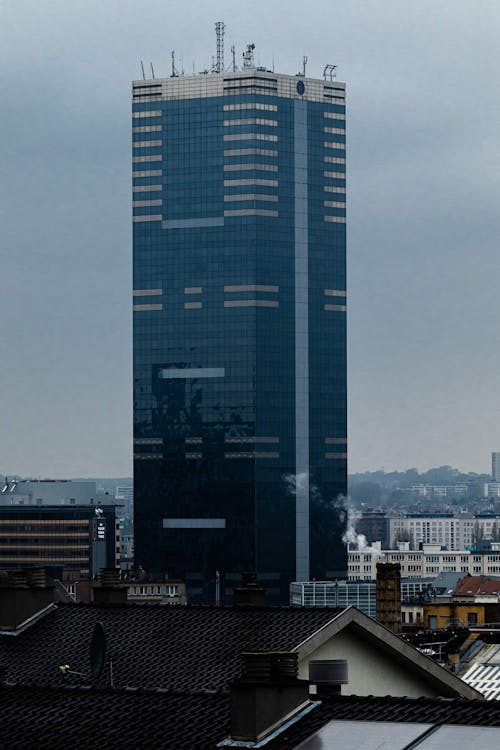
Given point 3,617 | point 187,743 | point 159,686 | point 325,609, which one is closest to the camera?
point 187,743

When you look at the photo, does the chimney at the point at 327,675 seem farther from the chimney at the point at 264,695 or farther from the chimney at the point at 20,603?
the chimney at the point at 20,603

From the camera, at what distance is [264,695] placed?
100 feet

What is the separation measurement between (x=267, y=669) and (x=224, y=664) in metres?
7.65

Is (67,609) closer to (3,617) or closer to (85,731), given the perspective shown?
(3,617)

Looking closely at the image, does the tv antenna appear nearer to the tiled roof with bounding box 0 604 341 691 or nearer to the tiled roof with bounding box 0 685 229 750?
the tiled roof with bounding box 0 604 341 691

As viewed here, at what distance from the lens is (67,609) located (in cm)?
4553

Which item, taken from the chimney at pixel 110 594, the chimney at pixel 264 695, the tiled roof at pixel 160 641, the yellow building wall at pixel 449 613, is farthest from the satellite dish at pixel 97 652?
the yellow building wall at pixel 449 613

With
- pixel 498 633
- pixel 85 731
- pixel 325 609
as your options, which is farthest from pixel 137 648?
pixel 498 633

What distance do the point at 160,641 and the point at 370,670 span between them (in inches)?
183

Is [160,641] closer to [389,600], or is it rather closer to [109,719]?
[109,719]

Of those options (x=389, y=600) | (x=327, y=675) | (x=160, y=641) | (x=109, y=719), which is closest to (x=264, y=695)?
(x=109, y=719)

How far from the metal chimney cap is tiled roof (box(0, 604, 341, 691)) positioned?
146 cm

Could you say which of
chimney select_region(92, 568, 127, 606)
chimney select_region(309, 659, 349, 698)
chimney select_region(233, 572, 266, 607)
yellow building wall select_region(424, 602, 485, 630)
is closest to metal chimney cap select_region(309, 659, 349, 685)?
chimney select_region(309, 659, 349, 698)

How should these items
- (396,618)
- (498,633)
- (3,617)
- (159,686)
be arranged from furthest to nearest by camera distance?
(498,633)
(396,618)
(3,617)
(159,686)
